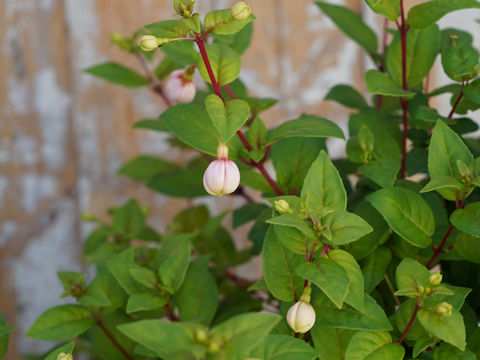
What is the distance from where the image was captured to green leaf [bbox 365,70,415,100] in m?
0.53

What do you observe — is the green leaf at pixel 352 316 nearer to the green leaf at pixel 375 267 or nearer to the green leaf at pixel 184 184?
the green leaf at pixel 375 267

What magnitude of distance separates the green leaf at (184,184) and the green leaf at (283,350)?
0.38 metres

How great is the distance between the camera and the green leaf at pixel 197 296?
57cm

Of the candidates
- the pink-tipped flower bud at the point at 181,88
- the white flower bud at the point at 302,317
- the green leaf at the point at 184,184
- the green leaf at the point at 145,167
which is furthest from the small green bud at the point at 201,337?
the green leaf at the point at 145,167

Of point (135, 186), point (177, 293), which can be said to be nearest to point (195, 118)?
point (177, 293)

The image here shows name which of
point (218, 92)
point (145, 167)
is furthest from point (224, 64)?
point (145, 167)

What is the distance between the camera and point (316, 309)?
462 millimetres

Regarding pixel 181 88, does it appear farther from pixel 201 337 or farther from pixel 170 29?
pixel 201 337

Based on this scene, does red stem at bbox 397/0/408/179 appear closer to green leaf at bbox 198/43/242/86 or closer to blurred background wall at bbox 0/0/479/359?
green leaf at bbox 198/43/242/86

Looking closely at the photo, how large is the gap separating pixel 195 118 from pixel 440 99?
0.74 meters

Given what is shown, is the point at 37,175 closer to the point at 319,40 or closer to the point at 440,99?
the point at 319,40

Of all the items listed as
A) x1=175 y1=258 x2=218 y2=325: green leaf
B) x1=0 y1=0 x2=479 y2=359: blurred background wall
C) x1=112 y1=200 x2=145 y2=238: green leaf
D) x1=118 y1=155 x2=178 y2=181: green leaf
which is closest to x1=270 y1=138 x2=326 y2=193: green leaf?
x1=175 y1=258 x2=218 y2=325: green leaf

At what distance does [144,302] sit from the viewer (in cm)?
54

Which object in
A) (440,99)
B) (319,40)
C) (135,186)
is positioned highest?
(319,40)
